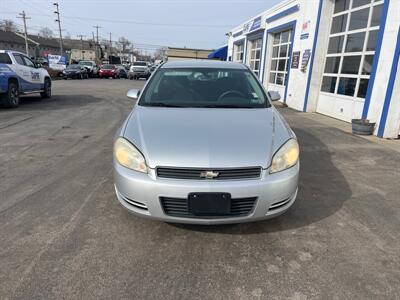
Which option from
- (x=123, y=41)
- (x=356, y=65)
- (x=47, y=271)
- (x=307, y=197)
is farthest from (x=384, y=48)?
(x=123, y=41)

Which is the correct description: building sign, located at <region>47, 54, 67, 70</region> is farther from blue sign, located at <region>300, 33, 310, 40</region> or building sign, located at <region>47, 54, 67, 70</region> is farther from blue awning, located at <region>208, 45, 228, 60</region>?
blue sign, located at <region>300, 33, 310, 40</region>

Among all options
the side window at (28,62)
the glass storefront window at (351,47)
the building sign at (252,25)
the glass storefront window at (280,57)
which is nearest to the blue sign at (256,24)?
the building sign at (252,25)

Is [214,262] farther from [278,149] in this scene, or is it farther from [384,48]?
[384,48]

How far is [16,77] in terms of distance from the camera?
1068 centimetres

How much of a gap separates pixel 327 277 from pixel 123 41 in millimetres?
121051

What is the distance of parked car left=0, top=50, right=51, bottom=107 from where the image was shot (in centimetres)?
1013

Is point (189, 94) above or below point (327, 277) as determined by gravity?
above

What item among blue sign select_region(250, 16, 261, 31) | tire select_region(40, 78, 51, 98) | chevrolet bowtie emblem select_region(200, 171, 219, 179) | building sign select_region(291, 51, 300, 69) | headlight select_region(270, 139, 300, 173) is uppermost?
blue sign select_region(250, 16, 261, 31)


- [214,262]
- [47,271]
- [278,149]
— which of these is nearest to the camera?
[47,271]

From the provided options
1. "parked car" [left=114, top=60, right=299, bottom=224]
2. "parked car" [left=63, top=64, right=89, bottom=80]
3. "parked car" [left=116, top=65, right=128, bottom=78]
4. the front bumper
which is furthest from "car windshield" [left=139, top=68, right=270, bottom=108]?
"parked car" [left=116, top=65, right=128, bottom=78]

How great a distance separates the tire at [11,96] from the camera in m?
10.2

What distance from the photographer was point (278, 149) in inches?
112

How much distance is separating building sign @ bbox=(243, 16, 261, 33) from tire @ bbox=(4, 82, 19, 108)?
12519mm

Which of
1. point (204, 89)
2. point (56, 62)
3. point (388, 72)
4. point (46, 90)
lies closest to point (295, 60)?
point (388, 72)
